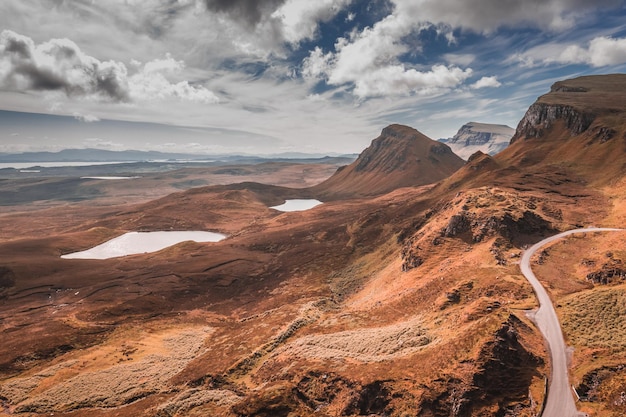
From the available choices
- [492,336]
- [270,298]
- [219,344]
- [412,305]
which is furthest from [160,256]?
[492,336]

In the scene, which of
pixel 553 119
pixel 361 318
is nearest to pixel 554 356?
pixel 361 318

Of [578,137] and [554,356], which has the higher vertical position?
[578,137]

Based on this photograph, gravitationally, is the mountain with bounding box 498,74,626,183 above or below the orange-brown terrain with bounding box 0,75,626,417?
above

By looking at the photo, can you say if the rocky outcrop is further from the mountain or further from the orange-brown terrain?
the orange-brown terrain

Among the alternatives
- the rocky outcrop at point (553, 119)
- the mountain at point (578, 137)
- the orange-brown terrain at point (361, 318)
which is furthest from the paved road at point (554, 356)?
the rocky outcrop at point (553, 119)

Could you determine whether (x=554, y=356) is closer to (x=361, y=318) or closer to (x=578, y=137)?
(x=361, y=318)

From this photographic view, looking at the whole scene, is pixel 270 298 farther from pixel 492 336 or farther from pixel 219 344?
pixel 492 336

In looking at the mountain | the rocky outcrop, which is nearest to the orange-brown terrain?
the mountain
